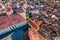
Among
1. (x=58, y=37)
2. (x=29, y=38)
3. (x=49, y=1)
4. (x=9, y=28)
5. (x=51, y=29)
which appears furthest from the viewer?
(x=49, y=1)

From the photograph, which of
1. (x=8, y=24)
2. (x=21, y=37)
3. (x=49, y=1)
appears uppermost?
(x=8, y=24)

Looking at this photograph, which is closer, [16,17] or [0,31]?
Answer: [0,31]

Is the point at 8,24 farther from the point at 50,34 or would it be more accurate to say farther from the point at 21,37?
the point at 50,34

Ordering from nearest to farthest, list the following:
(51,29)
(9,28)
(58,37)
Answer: (9,28)
(58,37)
(51,29)

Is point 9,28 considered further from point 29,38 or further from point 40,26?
point 40,26

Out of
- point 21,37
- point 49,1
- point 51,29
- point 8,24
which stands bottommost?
point 49,1

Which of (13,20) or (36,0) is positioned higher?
(13,20)

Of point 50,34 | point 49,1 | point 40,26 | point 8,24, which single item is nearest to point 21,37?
point 8,24

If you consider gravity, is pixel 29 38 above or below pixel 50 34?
above

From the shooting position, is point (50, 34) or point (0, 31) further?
point (50, 34)

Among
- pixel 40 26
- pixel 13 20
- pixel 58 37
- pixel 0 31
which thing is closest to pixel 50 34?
pixel 58 37
